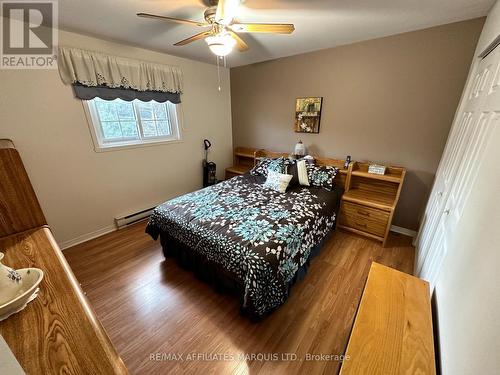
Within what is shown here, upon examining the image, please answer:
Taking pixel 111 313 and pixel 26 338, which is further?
pixel 111 313

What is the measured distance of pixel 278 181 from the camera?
8.38 feet

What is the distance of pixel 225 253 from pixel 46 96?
237cm

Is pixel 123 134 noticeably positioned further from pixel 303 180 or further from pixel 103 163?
pixel 303 180

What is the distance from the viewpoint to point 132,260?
221cm

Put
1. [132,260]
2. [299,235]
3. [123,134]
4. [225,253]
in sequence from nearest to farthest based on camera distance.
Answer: [225,253], [299,235], [132,260], [123,134]

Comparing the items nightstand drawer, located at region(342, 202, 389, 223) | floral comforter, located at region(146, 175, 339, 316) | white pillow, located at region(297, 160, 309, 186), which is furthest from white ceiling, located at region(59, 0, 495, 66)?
nightstand drawer, located at region(342, 202, 389, 223)

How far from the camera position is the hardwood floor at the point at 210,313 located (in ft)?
4.37

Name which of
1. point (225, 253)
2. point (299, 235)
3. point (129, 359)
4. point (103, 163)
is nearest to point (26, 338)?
point (129, 359)

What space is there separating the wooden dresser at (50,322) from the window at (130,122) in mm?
1389

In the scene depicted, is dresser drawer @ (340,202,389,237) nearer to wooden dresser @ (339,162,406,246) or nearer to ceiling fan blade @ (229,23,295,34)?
wooden dresser @ (339,162,406,246)

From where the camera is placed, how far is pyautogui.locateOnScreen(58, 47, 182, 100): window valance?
208 cm

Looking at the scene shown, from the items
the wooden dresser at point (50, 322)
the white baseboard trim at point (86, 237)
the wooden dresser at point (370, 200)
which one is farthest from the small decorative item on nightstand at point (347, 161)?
the white baseboard trim at point (86, 237)

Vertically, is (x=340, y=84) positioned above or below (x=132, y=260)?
above

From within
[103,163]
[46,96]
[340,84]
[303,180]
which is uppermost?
[340,84]
